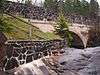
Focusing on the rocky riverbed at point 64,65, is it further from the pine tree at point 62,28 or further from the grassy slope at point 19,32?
the pine tree at point 62,28

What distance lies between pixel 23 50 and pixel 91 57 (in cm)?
446

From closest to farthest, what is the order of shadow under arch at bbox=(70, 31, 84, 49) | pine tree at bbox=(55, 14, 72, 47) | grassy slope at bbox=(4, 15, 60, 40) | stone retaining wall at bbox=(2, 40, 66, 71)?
stone retaining wall at bbox=(2, 40, 66, 71) < grassy slope at bbox=(4, 15, 60, 40) < pine tree at bbox=(55, 14, 72, 47) < shadow under arch at bbox=(70, 31, 84, 49)

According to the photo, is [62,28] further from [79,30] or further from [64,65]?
[64,65]

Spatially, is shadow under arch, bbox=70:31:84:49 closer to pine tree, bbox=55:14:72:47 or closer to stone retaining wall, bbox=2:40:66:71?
pine tree, bbox=55:14:72:47

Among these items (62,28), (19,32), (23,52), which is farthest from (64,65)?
(62,28)

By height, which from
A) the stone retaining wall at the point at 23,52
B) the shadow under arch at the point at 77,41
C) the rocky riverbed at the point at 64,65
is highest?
the stone retaining wall at the point at 23,52

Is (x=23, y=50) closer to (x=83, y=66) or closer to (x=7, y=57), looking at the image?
(x=7, y=57)

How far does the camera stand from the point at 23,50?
17.7 meters

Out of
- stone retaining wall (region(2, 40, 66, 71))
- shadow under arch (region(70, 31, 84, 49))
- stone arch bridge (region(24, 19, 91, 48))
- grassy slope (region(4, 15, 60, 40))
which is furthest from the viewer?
shadow under arch (region(70, 31, 84, 49))

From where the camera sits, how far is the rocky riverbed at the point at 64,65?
16859mm

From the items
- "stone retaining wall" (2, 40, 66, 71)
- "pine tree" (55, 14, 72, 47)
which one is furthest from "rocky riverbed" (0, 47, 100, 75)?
"pine tree" (55, 14, 72, 47)

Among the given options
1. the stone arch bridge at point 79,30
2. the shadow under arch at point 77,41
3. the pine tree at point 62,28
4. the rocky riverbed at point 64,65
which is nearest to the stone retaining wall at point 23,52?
the rocky riverbed at point 64,65

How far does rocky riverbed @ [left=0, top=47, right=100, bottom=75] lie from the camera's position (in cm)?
1686

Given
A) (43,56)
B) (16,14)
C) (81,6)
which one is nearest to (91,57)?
(43,56)
